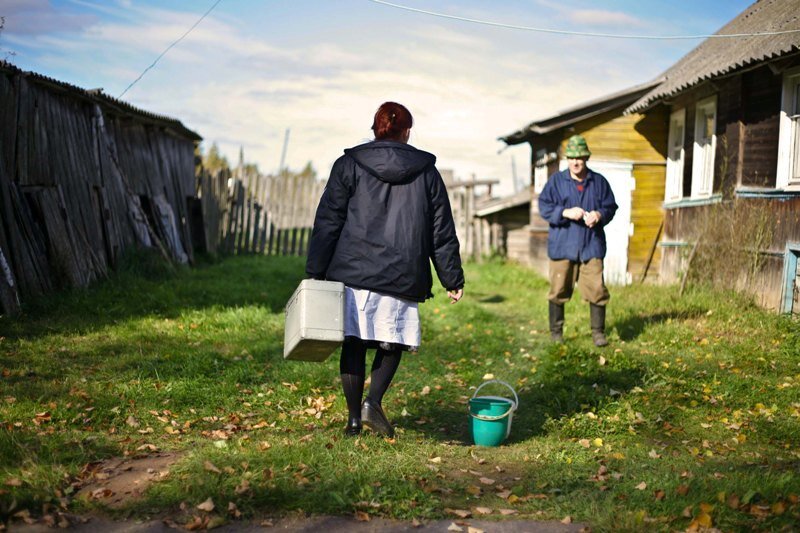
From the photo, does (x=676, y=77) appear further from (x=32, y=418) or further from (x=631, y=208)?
(x=32, y=418)

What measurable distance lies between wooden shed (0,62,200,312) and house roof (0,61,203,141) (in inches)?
0.7

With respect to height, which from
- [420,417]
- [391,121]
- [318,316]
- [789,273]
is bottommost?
[420,417]

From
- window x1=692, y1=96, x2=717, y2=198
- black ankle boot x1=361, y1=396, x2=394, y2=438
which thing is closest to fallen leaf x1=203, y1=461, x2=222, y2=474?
black ankle boot x1=361, y1=396, x2=394, y2=438

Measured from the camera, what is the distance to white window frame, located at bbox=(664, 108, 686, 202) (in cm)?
1384

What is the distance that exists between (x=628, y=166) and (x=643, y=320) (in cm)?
583

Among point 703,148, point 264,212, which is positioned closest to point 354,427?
point 703,148

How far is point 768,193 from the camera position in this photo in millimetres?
10000

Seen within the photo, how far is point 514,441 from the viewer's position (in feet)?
18.4

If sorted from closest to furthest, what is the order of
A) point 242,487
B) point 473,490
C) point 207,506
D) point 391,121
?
point 207,506 < point 242,487 < point 473,490 < point 391,121

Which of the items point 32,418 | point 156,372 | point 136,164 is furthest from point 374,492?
point 136,164

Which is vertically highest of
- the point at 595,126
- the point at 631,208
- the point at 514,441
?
the point at 595,126

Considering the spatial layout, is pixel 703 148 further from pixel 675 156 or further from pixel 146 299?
pixel 146 299

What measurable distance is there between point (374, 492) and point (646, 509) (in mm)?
1428

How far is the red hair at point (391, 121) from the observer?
16.2ft
